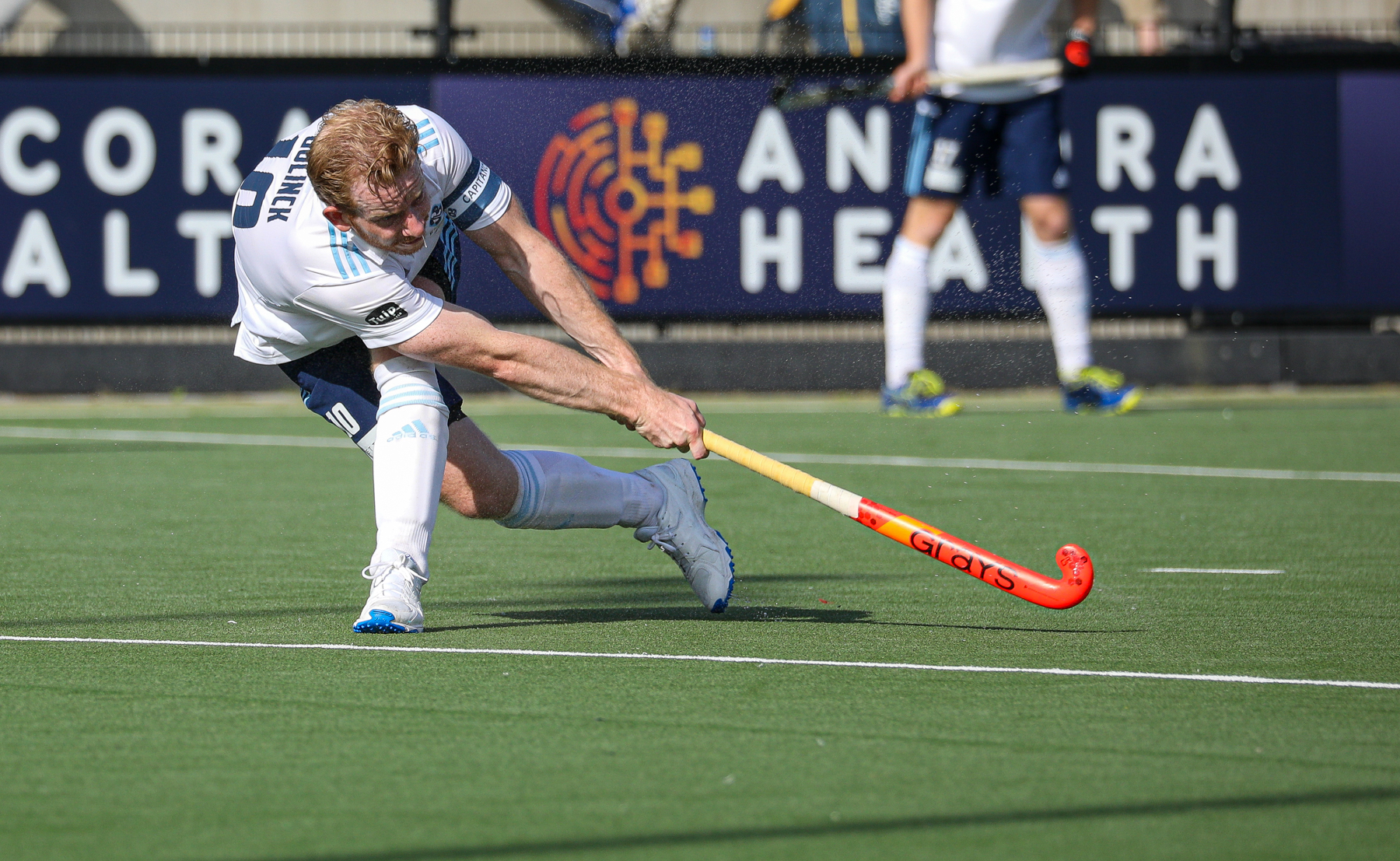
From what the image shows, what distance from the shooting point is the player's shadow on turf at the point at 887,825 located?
7.99 ft

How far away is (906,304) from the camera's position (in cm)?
933

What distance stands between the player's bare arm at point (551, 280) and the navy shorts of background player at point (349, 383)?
0.14 m

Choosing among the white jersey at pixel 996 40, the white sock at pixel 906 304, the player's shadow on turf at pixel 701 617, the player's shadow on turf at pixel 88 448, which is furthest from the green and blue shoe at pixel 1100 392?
the player's shadow on turf at pixel 701 617

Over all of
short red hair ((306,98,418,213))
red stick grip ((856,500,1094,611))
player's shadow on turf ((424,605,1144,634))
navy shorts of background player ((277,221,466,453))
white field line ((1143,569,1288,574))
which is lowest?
white field line ((1143,569,1288,574))

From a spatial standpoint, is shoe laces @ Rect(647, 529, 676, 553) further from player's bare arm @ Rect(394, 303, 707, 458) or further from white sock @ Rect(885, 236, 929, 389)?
white sock @ Rect(885, 236, 929, 389)

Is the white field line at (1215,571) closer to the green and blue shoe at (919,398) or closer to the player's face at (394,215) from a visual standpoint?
the player's face at (394,215)

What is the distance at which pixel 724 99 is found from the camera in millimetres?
11109

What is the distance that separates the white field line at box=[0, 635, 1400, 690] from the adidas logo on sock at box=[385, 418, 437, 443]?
0.44 m

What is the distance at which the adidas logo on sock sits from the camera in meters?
4.05

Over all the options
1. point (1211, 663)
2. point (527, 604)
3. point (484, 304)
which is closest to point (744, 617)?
point (527, 604)

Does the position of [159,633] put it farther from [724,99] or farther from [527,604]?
[724,99]

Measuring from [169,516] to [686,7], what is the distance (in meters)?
8.81

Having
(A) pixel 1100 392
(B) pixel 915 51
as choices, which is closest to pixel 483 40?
(B) pixel 915 51

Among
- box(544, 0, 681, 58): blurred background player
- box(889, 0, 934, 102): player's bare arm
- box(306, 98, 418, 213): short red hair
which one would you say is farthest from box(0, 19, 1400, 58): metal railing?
box(306, 98, 418, 213): short red hair
